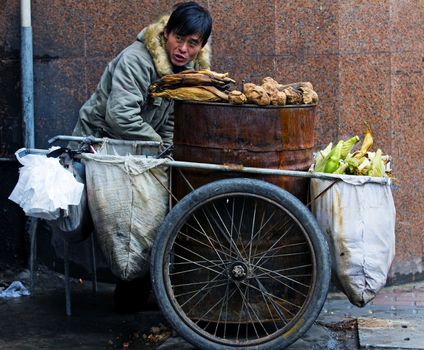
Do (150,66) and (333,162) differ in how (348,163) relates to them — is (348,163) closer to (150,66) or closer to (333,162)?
(333,162)

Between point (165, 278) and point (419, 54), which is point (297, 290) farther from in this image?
point (419, 54)

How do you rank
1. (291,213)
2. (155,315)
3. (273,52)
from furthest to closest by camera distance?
(273,52), (155,315), (291,213)

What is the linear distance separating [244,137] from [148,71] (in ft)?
2.77

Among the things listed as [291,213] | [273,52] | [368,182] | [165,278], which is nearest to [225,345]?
[165,278]

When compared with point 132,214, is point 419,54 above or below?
above

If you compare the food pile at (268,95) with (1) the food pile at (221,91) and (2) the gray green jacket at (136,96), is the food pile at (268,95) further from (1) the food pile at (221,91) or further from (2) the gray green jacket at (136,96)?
(2) the gray green jacket at (136,96)

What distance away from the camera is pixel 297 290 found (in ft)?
16.7

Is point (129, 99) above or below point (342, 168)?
above

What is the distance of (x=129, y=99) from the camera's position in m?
5.38

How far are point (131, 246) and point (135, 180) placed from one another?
0.36 m

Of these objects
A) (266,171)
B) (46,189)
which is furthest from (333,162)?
(46,189)

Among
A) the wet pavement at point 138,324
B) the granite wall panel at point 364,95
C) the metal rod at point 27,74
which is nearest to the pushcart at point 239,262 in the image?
the wet pavement at point 138,324

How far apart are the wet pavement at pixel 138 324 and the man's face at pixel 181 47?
1.58m

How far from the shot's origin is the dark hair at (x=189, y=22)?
538 centimetres
